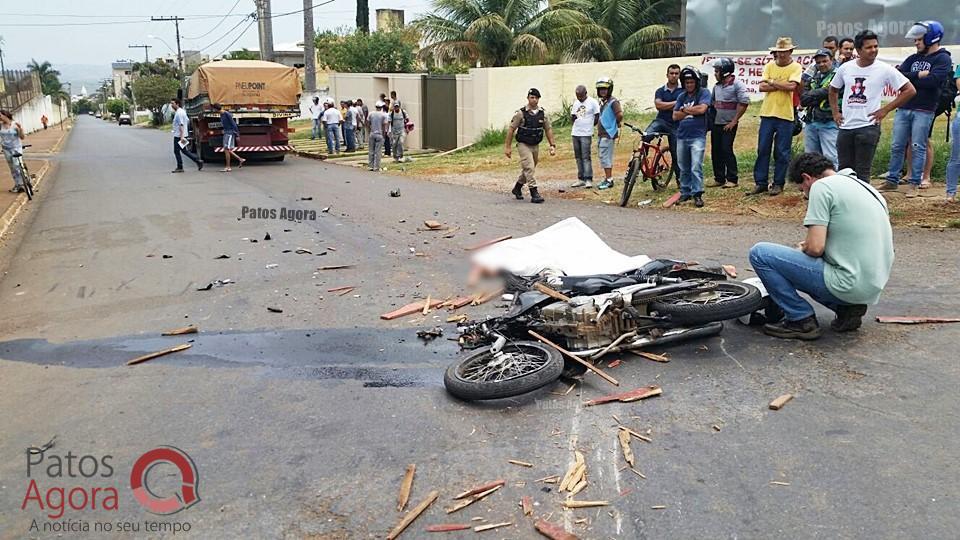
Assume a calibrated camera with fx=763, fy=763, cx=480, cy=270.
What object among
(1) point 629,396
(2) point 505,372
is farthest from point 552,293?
(1) point 629,396

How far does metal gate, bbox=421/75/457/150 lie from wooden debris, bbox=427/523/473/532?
21.5 m

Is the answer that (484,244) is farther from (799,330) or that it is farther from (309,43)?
(309,43)

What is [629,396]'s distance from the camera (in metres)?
4.54

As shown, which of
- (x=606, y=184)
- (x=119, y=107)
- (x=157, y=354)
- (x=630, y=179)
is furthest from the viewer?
(x=119, y=107)

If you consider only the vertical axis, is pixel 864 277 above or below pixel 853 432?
above

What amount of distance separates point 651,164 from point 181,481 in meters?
9.53

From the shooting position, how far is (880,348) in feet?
16.8

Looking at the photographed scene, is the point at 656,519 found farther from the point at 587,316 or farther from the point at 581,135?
the point at 581,135

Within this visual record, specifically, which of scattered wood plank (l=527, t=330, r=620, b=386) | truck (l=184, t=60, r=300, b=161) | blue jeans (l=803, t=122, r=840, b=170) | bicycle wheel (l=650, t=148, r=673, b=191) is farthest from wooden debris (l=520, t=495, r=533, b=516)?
truck (l=184, t=60, r=300, b=161)

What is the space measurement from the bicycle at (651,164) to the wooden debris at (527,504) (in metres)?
8.36

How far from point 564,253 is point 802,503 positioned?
3.55m

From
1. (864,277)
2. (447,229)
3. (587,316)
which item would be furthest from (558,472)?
(447,229)

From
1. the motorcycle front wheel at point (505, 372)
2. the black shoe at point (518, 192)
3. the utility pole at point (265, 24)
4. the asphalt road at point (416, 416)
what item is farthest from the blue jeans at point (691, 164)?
the utility pole at point (265, 24)

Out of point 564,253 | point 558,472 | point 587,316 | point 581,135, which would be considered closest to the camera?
point 558,472
